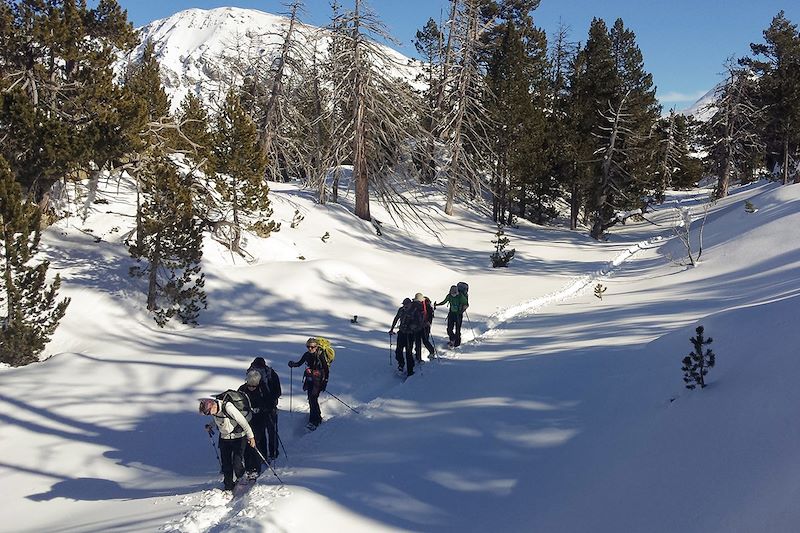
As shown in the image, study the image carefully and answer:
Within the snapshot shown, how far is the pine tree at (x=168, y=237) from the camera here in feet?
42.7

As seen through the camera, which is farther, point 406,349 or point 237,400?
point 406,349

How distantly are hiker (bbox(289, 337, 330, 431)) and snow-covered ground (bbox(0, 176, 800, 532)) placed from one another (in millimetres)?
279

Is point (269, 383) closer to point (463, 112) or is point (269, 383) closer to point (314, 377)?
point (314, 377)

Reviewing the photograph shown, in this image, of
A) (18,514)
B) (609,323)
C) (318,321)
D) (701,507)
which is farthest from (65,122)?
(701,507)

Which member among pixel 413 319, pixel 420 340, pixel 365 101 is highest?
pixel 365 101

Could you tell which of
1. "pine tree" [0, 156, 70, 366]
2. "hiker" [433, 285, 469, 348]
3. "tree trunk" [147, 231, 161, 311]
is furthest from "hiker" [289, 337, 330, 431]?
"tree trunk" [147, 231, 161, 311]

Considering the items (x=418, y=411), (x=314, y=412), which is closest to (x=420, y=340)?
(x=418, y=411)

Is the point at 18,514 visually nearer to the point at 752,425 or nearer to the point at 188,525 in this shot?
the point at 188,525

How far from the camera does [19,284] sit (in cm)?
1057

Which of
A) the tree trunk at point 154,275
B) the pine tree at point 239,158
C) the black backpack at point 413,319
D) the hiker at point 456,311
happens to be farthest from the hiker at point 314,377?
the pine tree at point 239,158

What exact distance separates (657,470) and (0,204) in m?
11.7

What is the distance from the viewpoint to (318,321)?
14.6 m

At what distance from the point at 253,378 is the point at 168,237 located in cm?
751

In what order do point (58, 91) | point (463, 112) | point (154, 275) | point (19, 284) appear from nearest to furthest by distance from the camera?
point (19, 284), point (154, 275), point (58, 91), point (463, 112)
